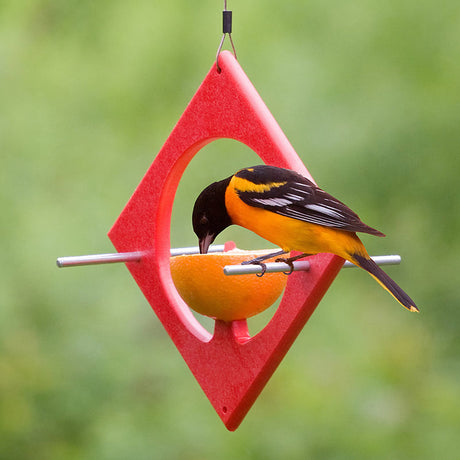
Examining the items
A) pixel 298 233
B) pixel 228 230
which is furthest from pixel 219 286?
pixel 228 230

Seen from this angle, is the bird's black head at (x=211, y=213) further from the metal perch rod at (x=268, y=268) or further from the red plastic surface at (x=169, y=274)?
the metal perch rod at (x=268, y=268)

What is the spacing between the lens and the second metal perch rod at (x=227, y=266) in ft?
5.84

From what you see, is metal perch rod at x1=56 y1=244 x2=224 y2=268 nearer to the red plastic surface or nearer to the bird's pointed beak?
the red plastic surface

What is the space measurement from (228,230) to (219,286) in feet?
7.74

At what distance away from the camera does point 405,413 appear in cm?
467

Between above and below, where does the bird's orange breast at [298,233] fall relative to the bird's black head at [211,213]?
above

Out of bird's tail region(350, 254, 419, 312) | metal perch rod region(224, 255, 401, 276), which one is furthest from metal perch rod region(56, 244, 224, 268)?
bird's tail region(350, 254, 419, 312)

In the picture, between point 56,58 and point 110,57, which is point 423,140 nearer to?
point 110,57

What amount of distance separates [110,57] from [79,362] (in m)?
1.85

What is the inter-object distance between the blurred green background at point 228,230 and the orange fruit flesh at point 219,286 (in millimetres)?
2185

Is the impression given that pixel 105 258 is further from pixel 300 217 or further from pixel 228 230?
pixel 228 230

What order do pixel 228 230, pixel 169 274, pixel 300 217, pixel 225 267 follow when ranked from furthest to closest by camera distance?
pixel 228 230 → pixel 169 274 → pixel 300 217 → pixel 225 267

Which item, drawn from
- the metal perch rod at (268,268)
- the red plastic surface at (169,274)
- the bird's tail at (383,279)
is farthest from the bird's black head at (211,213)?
the bird's tail at (383,279)

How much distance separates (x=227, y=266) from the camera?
178 cm
